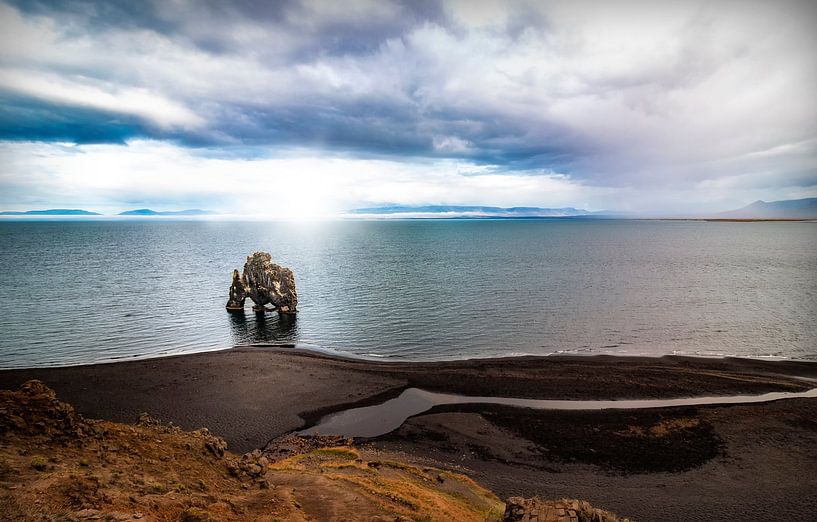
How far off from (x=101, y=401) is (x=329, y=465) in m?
24.0

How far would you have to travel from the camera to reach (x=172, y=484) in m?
15.4

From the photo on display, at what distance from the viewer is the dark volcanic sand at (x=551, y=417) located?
23047 millimetres

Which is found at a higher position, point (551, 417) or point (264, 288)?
point (264, 288)

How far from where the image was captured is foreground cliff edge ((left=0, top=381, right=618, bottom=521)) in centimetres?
1273

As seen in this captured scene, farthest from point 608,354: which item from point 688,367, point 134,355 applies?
point 134,355

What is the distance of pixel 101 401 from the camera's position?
111ft

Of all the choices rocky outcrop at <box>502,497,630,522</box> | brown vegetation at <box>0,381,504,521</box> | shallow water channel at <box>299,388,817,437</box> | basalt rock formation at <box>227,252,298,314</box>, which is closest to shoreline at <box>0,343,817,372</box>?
shallow water channel at <box>299,388,817,437</box>

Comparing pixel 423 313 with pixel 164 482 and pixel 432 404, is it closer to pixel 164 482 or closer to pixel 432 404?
pixel 432 404

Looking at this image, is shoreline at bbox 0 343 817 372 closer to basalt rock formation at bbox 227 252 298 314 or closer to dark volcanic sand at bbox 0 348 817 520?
dark volcanic sand at bbox 0 348 817 520

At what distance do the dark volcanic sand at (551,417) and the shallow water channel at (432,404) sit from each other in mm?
1042

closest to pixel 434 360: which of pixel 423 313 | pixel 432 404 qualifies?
pixel 432 404

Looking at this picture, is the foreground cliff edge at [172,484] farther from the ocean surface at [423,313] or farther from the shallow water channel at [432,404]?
the ocean surface at [423,313]

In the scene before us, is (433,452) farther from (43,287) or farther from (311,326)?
(43,287)

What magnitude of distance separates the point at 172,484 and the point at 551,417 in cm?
2614
